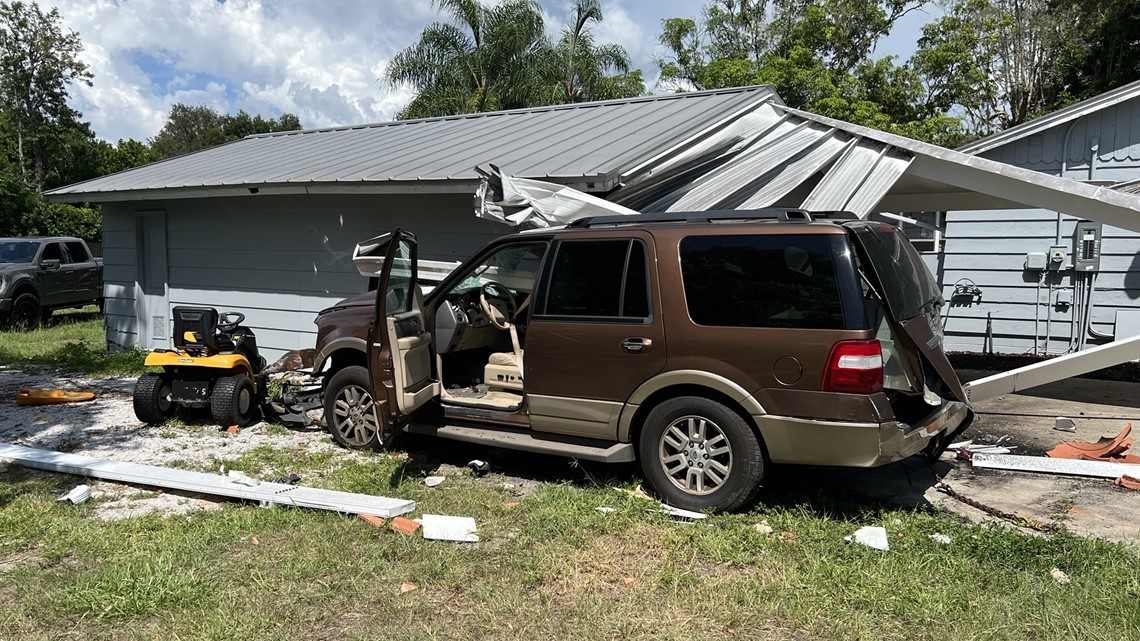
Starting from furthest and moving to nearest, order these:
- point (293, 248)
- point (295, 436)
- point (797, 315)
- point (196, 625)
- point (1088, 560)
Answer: point (293, 248) → point (295, 436) → point (797, 315) → point (1088, 560) → point (196, 625)

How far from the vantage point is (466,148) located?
9.65 metres

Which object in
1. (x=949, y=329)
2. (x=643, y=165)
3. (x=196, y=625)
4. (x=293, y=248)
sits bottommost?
(x=196, y=625)

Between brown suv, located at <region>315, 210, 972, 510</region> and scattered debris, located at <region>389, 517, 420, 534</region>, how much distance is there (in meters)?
0.95

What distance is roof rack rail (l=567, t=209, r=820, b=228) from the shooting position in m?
4.79

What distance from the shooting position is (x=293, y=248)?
1052 cm

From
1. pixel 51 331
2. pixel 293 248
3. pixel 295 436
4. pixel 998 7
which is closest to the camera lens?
pixel 295 436

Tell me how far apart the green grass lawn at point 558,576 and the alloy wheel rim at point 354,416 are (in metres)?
1.44

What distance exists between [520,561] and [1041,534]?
2960mm

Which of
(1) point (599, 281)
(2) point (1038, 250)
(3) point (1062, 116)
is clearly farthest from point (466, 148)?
(2) point (1038, 250)

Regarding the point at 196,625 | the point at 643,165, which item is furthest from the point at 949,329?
the point at 196,625

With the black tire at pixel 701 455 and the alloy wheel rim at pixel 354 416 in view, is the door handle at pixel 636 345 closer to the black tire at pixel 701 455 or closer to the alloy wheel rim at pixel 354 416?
the black tire at pixel 701 455

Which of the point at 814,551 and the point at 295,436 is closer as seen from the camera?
the point at 814,551

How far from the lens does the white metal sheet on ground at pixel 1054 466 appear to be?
552 centimetres

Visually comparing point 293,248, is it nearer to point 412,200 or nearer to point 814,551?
point 412,200
